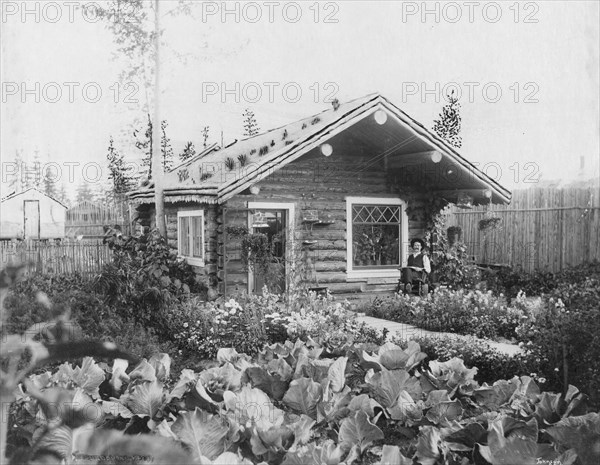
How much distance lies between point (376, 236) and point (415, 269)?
1098 mm

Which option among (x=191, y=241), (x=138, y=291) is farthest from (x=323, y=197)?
(x=138, y=291)

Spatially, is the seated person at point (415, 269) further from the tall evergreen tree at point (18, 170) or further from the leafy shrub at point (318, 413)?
the tall evergreen tree at point (18, 170)

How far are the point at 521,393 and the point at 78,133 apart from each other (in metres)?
4.90

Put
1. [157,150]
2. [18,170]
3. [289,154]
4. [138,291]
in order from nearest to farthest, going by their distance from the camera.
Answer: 1. [18,170]
2. [138,291]
3. [289,154]
4. [157,150]

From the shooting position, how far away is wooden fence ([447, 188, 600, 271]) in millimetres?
12016

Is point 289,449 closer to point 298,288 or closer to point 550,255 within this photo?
point 298,288

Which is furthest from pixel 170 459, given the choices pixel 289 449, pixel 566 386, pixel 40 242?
pixel 40 242

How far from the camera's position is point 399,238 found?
1125cm

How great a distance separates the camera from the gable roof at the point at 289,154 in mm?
9062

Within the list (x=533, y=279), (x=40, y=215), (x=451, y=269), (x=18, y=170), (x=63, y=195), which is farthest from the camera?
(x=63, y=195)

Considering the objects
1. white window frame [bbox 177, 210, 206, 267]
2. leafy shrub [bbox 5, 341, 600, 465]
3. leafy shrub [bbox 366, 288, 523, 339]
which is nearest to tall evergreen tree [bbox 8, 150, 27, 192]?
leafy shrub [bbox 5, 341, 600, 465]

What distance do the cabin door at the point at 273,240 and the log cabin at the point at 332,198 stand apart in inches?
0.8

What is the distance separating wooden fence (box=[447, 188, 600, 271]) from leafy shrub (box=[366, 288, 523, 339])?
4.05 metres

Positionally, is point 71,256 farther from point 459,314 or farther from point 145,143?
A: point 459,314
